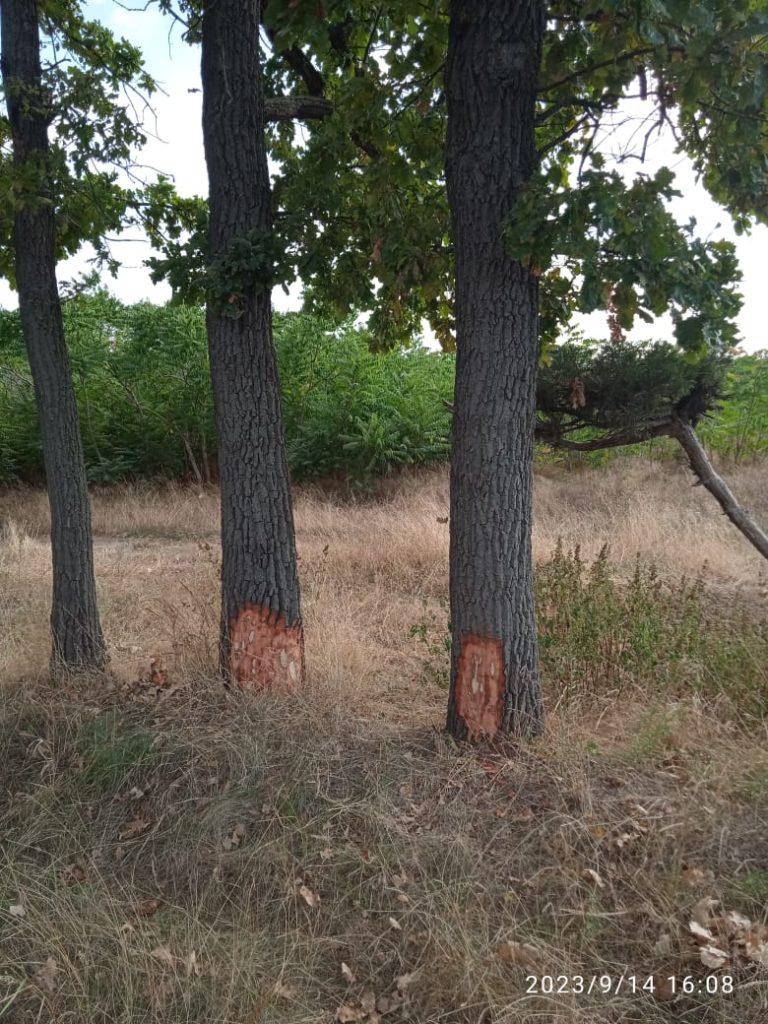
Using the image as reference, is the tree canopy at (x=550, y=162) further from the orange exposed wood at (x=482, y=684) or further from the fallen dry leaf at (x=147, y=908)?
the fallen dry leaf at (x=147, y=908)

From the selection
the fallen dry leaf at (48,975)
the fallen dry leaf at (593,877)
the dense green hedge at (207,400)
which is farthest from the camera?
the dense green hedge at (207,400)

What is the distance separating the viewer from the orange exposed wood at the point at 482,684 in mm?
3885

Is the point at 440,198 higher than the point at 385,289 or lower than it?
higher

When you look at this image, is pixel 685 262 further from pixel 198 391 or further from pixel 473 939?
pixel 198 391

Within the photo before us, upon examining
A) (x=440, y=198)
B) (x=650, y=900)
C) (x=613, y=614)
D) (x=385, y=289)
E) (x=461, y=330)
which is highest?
(x=440, y=198)

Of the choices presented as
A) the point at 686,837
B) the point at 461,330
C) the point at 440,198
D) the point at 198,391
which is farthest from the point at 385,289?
the point at 198,391

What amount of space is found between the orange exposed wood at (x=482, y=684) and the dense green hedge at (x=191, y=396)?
9234 mm

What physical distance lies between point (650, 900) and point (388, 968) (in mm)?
1025

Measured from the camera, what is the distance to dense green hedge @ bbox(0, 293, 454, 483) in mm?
13484

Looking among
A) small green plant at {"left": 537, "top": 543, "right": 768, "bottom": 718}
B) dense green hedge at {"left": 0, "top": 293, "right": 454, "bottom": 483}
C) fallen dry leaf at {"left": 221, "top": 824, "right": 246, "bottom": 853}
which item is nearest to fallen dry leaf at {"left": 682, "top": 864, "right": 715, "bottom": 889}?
small green plant at {"left": 537, "top": 543, "right": 768, "bottom": 718}

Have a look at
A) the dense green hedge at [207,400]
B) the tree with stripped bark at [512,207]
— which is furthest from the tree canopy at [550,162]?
the dense green hedge at [207,400]

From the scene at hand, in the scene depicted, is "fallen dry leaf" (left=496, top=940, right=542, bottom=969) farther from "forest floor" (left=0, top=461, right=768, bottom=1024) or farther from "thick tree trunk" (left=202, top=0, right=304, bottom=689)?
"thick tree trunk" (left=202, top=0, right=304, bottom=689)

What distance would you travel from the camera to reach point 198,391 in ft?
47.6

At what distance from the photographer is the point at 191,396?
14.6m
